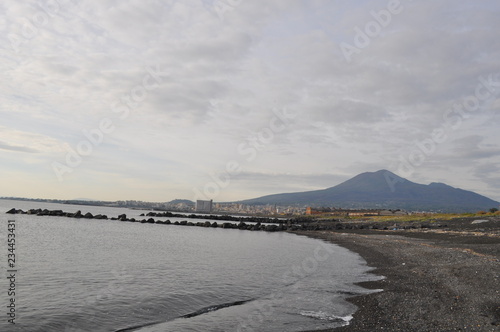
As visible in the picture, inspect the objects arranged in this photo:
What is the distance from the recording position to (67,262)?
2877 centimetres

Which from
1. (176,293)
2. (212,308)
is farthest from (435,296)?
(176,293)

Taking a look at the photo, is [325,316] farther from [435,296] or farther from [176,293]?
[176,293]

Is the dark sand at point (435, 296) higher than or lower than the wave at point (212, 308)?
higher

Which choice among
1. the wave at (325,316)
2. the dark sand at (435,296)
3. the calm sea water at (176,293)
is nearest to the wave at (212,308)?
the calm sea water at (176,293)

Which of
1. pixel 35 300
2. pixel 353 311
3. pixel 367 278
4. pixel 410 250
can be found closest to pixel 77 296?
pixel 35 300

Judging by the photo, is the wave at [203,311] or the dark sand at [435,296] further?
the wave at [203,311]

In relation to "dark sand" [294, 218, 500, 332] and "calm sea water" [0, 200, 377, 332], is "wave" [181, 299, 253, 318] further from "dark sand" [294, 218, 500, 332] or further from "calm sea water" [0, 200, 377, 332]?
"dark sand" [294, 218, 500, 332]

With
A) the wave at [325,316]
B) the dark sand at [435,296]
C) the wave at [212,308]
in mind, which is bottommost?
the wave at [212,308]

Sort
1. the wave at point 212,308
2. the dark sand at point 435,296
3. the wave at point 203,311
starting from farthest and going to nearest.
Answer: the wave at point 212,308, the wave at point 203,311, the dark sand at point 435,296

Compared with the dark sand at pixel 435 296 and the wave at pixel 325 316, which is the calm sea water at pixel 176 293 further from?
the dark sand at pixel 435 296

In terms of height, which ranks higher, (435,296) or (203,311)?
(435,296)

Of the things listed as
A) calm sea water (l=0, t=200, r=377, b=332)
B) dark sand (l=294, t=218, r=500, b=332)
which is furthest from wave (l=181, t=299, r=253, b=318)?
dark sand (l=294, t=218, r=500, b=332)

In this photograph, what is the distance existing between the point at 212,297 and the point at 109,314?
5.40 metres

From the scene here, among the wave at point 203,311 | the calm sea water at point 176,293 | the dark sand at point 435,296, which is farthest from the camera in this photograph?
the calm sea water at point 176,293
